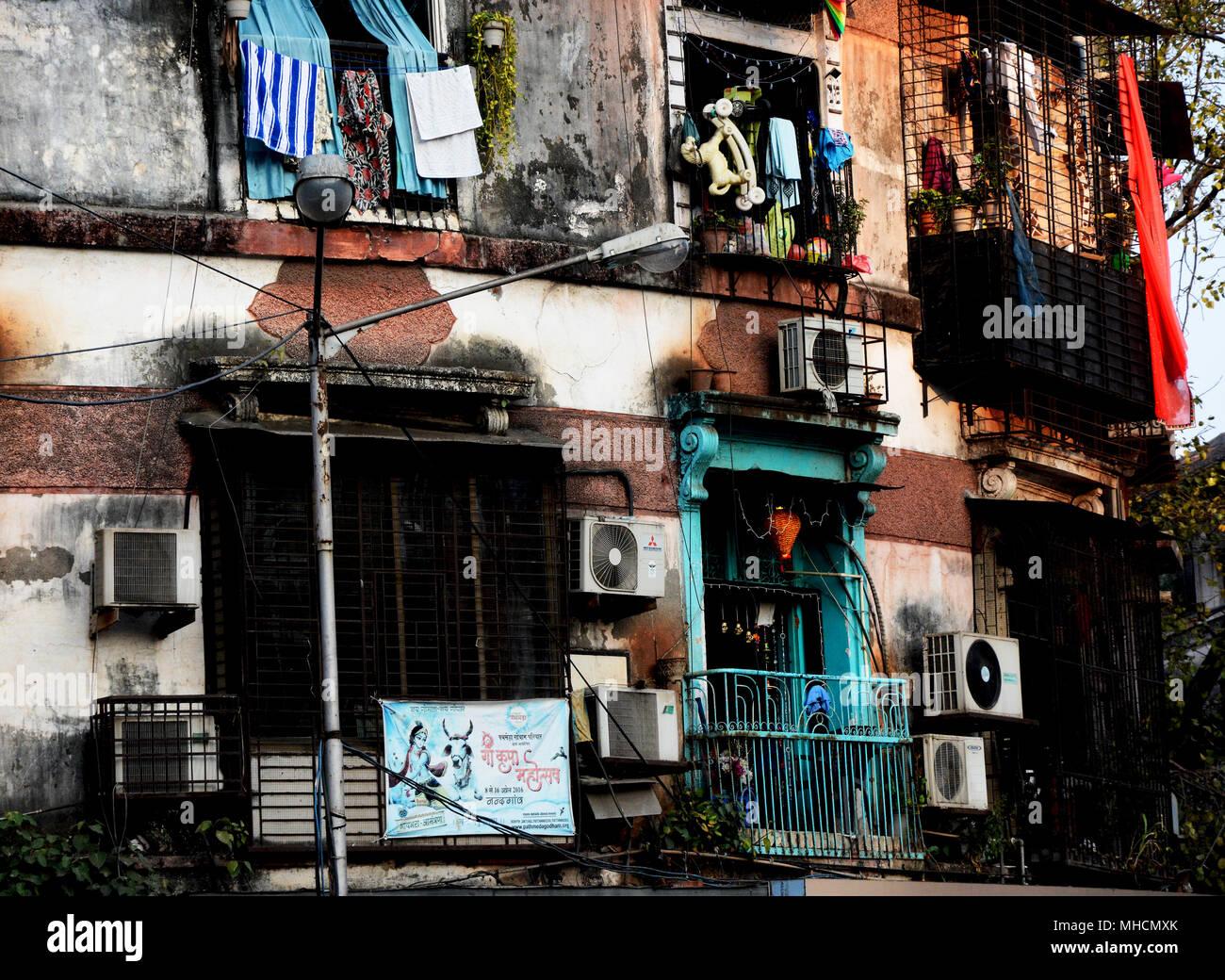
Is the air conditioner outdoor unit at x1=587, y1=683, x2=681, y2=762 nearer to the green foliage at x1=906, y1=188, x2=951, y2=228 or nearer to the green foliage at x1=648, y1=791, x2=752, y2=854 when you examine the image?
the green foliage at x1=648, y1=791, x2=752, y2=854

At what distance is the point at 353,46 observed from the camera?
18.9 meters

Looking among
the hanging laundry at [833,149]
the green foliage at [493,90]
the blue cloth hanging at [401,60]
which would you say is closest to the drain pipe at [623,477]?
the blue cloth hanging at [401,60]

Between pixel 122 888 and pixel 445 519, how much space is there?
4.19 metres

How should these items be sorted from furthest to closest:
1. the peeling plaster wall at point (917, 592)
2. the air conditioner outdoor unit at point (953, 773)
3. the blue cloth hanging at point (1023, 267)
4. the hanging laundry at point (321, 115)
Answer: the blue cloth hanging at point (1023, 267)
the peeling plaster wall at point (917, 592)
the air conditioner outdoor unit at point (953, 773)
the hanging laundry at point (321, 115)

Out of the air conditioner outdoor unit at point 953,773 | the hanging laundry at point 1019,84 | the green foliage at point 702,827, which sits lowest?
the green foliage at point 702,827

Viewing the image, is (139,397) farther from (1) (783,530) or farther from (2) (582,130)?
(1) (783,530)

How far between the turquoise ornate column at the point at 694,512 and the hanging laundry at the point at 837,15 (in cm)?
446

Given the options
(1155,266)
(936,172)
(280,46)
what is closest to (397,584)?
(280,46)

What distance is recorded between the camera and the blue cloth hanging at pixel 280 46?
1814 cm

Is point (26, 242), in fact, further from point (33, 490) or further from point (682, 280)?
point (682, 280)

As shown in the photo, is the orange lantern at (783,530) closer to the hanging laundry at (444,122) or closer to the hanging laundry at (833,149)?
the hanging laundry at (833,149)

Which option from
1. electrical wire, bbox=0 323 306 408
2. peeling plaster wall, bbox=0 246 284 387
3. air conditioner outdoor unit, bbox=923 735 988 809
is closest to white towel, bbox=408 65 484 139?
peeling plaster wall, bbox=0 246 284 387

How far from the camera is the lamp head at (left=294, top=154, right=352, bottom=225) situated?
14617 millimetres

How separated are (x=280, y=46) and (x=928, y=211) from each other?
272 inches
